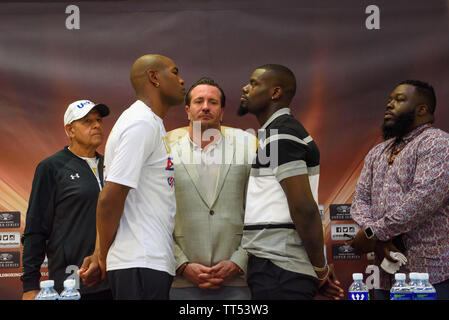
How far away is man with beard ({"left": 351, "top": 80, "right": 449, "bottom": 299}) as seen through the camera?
3.15 metres

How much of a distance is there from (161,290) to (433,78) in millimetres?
2372

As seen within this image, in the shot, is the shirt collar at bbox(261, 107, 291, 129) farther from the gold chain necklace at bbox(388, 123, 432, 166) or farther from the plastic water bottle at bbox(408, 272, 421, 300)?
the plastic water bottle at bbox(408, 272, 421, 300)

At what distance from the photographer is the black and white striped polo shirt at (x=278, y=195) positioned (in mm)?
2775

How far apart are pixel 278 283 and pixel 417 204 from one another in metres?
0.94

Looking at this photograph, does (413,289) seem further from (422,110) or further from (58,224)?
(58,224)

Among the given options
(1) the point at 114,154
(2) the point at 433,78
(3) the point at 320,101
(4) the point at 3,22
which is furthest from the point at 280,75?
(4) the point at 3,22

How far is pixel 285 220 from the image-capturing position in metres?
2.82

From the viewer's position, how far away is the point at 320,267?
286cm

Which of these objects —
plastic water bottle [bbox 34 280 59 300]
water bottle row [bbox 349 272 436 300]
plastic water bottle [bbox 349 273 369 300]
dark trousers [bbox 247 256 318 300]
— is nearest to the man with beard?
plastic water bottle [bbox 349 273 369 300]

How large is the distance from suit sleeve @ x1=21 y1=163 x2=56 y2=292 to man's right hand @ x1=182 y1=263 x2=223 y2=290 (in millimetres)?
844

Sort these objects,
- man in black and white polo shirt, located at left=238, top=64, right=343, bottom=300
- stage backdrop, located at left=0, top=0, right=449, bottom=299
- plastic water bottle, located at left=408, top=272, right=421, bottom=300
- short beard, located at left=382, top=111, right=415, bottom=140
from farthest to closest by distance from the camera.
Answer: stage backdrop, located at left=0, top=0, right=449, bottom=299
short beard, located at left=382, top=111, right=415, bottom=140
man in black and white polo shirt, located at left=238, top=64, right=343, bottom=300
plastic water bottle, located at left=408, top=272, right=421, bottom=300

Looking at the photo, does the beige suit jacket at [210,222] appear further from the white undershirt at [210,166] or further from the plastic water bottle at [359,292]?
the plastic water bottle at [359,292]

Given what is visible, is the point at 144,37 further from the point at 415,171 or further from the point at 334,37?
the point at 415,171

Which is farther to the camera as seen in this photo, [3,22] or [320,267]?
[3,22]
